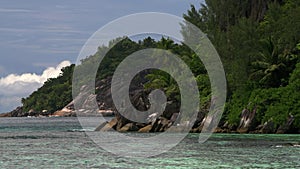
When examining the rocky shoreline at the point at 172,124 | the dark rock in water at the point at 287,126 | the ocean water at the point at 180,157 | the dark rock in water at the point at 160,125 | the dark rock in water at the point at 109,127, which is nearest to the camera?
the ocean water at the point at 180,157

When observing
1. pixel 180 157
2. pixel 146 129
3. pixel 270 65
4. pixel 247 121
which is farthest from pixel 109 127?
pixel 180 157

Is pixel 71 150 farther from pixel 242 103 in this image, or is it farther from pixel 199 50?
pixel 199 50

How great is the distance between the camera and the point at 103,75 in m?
147

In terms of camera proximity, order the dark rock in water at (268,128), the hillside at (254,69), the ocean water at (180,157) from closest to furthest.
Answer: the ocean water at (180,157), the dark rock in water at (268,128), the hillside at (254,69)

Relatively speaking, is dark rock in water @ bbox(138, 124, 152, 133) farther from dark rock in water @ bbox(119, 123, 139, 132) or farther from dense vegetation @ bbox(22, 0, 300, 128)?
dense vegetation @ bbox(22, 0, 300, 128)

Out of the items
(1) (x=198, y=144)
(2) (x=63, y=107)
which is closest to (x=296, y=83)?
(1) (x=198, y=144)

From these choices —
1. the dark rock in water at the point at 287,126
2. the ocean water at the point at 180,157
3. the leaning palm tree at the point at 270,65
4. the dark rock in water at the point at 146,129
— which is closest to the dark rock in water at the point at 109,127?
the dark rock in water at the point at 146,129

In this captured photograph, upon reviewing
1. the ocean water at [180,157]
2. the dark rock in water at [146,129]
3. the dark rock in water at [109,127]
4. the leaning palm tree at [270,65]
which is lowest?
the ocean water at [180,157]

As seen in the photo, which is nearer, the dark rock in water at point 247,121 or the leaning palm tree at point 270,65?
the dark rock in water at point 247,121

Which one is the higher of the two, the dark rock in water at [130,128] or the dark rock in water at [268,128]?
the dark rock in water at [130,128]

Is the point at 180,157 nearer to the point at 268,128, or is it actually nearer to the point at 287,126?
the point at 287,126

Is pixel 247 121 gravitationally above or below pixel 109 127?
below

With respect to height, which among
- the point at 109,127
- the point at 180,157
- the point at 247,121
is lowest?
the point at 180,157

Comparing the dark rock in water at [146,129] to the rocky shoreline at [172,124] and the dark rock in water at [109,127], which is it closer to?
the rocky shoreline at [172,124]
